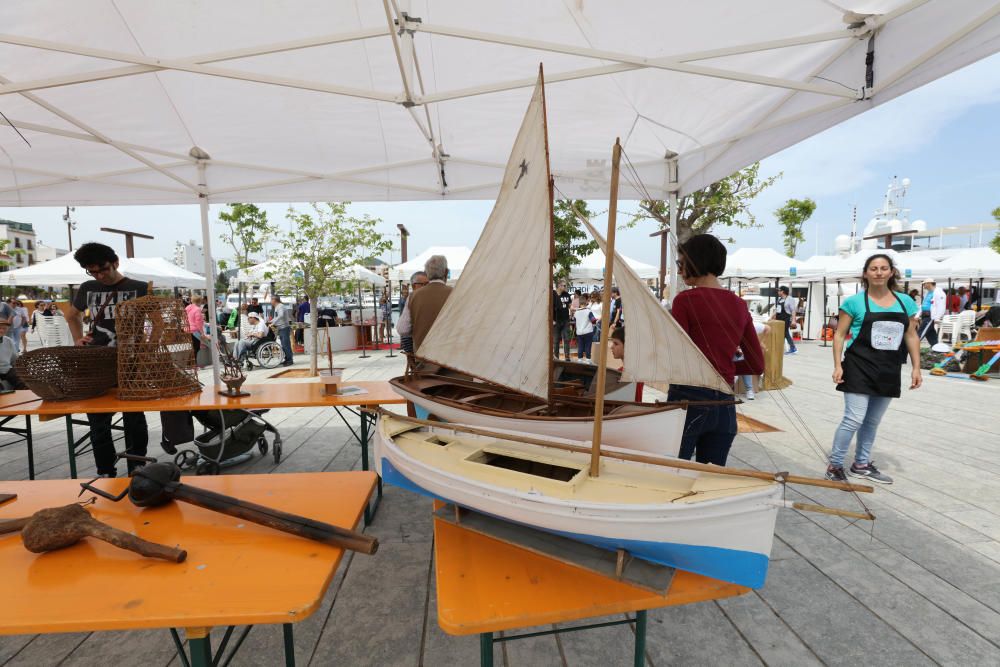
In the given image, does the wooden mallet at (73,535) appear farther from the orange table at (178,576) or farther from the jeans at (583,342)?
the jeans at (583,342)

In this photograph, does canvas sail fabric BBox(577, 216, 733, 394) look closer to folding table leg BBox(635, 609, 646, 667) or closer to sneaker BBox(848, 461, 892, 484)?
folding table leg BBox(635, 609, 646, 667)

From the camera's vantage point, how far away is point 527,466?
212 centimetres

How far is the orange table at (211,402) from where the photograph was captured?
3.30m

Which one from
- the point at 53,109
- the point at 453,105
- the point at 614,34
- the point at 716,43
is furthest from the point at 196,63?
the point at 716,43

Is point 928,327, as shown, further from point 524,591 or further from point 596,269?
point 524,591

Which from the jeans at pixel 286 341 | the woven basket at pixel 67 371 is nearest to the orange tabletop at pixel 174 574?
the woven basket at pixel 67 371

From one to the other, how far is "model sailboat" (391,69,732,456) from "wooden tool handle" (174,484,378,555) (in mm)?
1453

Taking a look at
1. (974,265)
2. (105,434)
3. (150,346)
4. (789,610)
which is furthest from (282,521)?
(974,265)

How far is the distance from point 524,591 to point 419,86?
14.7 feet

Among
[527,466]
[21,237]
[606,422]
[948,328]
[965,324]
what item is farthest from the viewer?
[21,237]

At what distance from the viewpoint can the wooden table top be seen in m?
3.30

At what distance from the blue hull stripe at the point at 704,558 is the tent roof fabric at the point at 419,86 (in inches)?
102

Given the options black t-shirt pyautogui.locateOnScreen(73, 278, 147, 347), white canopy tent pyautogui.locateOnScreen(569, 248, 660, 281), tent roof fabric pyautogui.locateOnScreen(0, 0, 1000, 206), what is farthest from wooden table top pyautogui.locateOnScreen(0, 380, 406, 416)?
white canopy tent pyautogui.locateOnScreen(569, 248, 660, 281)

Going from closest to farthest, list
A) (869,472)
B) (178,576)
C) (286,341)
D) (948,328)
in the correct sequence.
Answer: (178,576) < (869,472) < (286,341) < (948,328)
